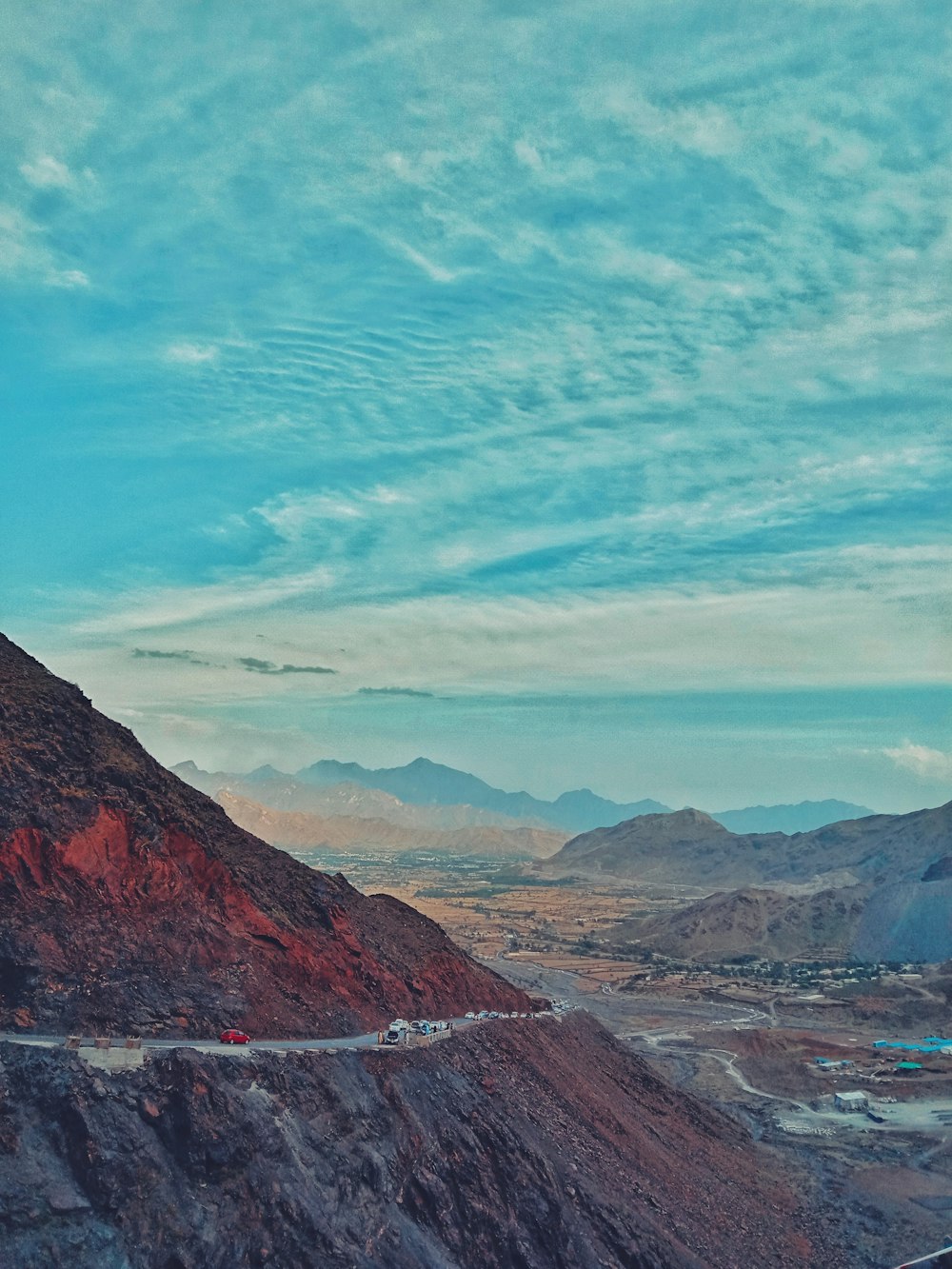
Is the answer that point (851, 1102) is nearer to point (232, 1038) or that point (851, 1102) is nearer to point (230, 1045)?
point (232, 1038)

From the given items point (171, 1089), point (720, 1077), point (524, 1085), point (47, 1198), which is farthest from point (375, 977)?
point (720, 1077)

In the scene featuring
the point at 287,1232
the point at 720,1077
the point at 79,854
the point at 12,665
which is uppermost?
the point at 12,665

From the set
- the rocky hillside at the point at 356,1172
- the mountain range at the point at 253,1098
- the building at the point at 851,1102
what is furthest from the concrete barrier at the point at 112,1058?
the building at the point at 851,1102

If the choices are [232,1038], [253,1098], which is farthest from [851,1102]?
[253,1098]

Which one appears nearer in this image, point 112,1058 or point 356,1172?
point 112,1058

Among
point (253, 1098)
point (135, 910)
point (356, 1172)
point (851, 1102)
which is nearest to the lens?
point (253, 1098)

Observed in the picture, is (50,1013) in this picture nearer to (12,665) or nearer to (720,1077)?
(12,665)
